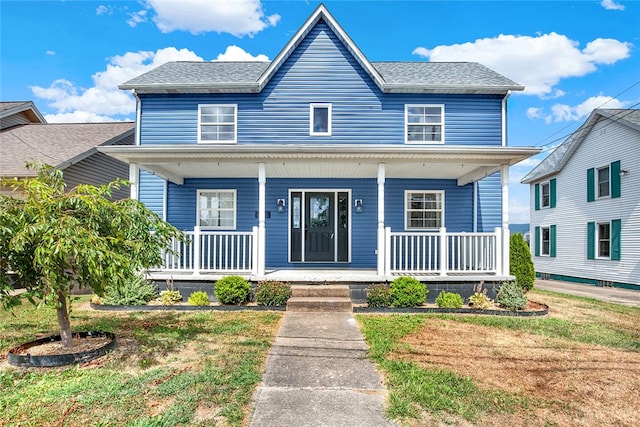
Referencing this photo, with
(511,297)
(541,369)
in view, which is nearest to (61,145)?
(511,297)

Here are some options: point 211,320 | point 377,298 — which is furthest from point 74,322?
point 377,298

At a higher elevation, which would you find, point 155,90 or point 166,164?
point 155,90

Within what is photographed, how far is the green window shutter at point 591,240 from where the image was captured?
13830 millimetres

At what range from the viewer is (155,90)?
9688mm

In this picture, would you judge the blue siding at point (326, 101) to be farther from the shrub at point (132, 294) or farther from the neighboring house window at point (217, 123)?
the shrub at point (132, 294)

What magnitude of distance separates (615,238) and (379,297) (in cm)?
1192

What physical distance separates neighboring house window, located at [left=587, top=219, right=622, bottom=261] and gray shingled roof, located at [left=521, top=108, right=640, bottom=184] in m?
3.34

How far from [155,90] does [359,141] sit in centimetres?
607

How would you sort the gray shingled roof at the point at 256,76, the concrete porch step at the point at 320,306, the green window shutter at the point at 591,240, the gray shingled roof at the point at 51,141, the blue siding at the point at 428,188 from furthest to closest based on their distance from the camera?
1. the green window shutter at the point at 591,240
2. the gray shingled roof at the point at 51,141
3. the blue siding at the point at 428,188
4. the gray shingled roof at the point at 256,76
5. the concrete porch step at the point at 320,306

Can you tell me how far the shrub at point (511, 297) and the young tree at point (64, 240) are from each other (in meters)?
6.29

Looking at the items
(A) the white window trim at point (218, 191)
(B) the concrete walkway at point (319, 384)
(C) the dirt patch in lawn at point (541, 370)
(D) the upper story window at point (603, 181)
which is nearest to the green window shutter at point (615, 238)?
(D) the upper story window at point (603, 181)

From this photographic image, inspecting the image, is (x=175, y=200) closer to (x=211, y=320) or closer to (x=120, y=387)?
(x=211, y=320)

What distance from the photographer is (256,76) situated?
10406 mm

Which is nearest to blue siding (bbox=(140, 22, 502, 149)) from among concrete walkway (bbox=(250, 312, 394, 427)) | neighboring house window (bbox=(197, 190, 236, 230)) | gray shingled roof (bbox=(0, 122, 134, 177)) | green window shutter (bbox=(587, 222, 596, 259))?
neighboring house window (bbox=(197, 190, 236, 230))
